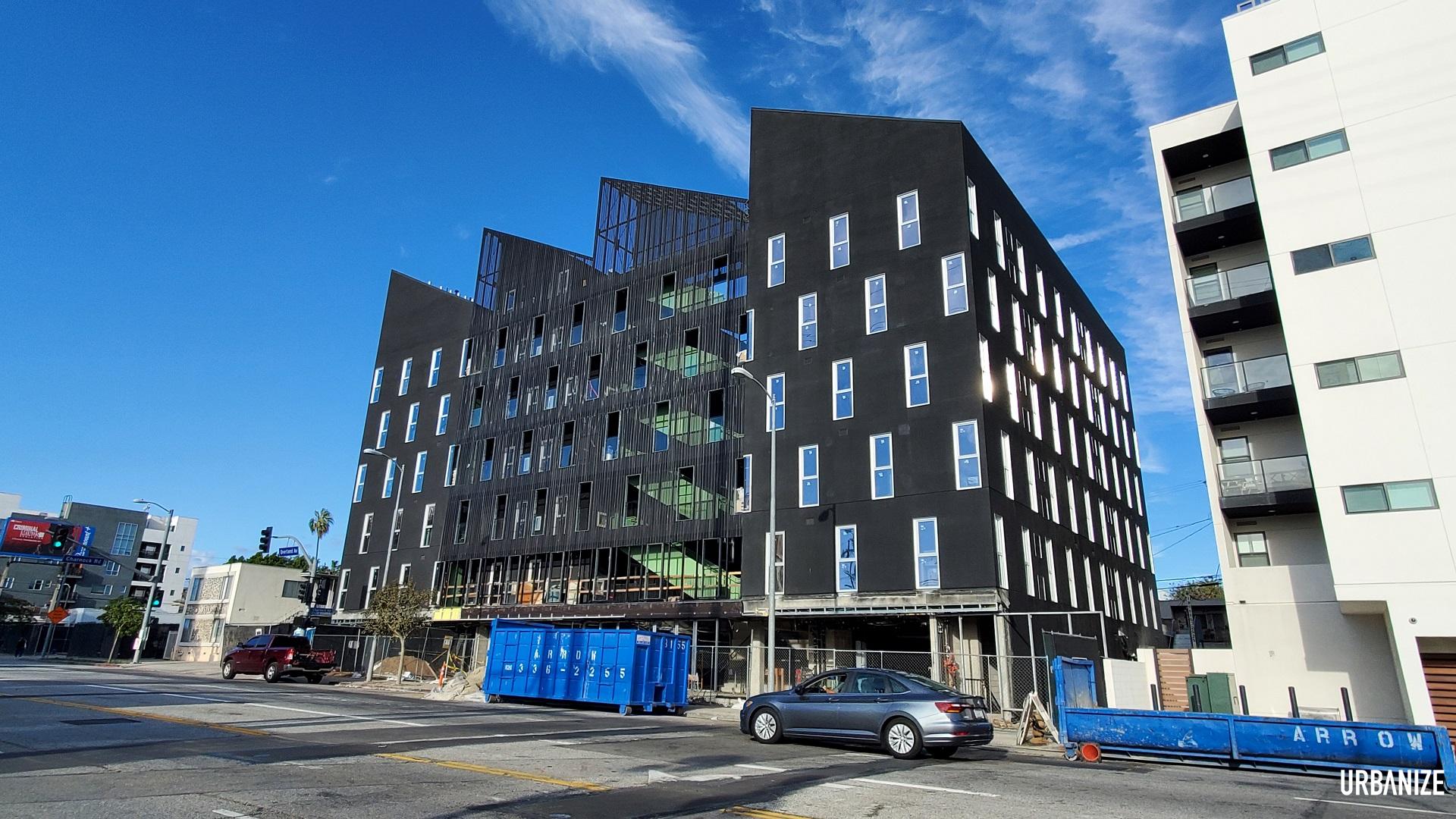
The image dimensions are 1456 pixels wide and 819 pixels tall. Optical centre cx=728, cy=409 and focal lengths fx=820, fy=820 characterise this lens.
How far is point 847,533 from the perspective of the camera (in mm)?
29562

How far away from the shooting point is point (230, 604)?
62.8m

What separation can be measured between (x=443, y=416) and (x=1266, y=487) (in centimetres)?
4219

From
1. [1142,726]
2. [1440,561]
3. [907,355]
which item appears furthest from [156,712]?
[1440,561]

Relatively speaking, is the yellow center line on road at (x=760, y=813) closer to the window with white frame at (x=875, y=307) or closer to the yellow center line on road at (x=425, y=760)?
the yellow center line on road at (x=425, y=760)

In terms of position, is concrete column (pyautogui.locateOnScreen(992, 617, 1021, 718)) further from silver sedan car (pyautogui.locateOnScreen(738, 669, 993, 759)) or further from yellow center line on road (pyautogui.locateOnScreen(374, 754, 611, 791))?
yellow center line on road (pyautogui.locateOnScreen(374, 754, 611, 791))

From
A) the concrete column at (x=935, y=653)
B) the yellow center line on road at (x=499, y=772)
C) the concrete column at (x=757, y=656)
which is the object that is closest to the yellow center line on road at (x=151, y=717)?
the yellow center line on road at (x=499, y=772)

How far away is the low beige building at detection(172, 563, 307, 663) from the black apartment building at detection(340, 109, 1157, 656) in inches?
738

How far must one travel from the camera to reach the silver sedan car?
43.4ft

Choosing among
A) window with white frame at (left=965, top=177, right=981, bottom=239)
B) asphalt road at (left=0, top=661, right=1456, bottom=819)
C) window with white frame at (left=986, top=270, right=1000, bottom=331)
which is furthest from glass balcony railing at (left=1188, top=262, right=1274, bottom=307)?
asphalt road at (left=0, top=661, right=1456, bottom=819)

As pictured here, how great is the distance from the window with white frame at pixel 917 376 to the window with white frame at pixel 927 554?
4306mm

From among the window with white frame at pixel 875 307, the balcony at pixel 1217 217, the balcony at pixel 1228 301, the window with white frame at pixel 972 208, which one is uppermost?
the window with white frame at pixel 972 208

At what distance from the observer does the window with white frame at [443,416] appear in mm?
49750

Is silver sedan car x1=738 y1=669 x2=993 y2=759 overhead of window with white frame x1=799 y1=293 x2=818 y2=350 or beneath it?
beneath

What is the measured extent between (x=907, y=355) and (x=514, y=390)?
2482 centimetres
